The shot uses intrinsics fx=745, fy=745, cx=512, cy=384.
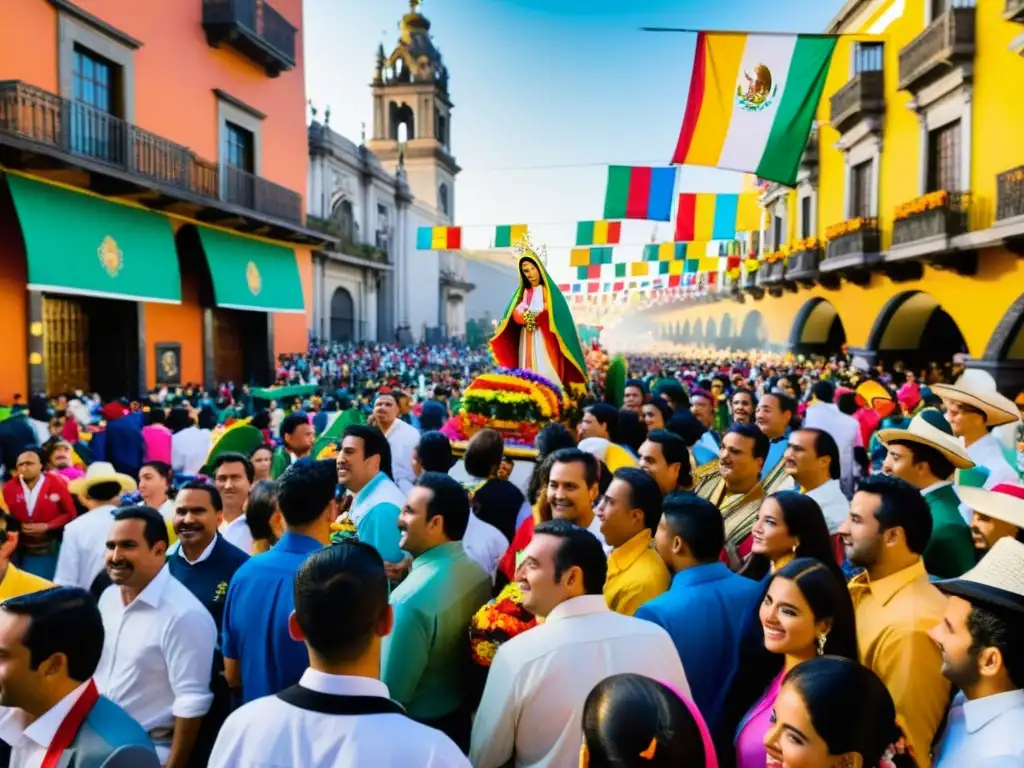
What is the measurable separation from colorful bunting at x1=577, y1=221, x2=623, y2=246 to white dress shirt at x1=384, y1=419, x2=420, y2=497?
44.4 ft

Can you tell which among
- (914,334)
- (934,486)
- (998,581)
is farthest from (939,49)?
(998,581)

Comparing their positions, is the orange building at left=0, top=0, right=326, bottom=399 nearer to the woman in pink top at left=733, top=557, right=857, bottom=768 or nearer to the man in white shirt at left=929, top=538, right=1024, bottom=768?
the woman in pink top at left=733, top=557, right=857, bottom=768

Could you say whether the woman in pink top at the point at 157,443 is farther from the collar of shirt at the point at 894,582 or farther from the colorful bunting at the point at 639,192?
the colorful bunting at the point at 639,192

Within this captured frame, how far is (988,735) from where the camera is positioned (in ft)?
6.15

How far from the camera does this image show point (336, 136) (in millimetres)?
29984

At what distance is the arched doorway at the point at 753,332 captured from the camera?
87.5 ft

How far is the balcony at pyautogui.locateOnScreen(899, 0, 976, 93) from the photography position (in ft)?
43.1

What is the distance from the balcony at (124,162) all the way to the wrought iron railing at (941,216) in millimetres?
13495

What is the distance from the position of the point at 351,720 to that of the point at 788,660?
4.36 feet

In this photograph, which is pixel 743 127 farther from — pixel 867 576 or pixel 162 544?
pixel 162 544

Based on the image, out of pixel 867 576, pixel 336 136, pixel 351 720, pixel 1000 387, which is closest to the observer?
pixel 351 720

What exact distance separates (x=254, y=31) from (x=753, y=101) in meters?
12.2

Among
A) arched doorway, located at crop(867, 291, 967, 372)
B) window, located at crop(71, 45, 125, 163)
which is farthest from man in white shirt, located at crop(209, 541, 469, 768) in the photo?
arched doorway, located at crop(867, 291, 967, 372)

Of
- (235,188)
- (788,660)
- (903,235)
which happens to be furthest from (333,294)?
(788,660)
